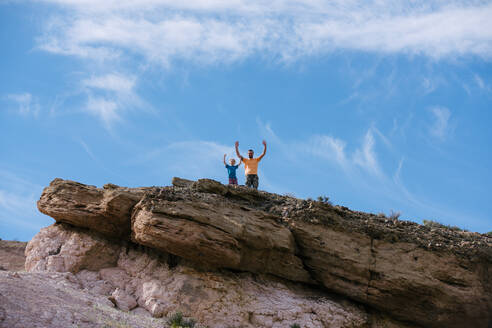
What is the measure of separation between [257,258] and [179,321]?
11.8 feet

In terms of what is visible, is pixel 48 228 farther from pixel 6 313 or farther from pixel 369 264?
pixel 369 264

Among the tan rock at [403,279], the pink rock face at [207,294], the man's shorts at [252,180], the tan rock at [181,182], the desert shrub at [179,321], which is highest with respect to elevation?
the man's shorts at [252,180]

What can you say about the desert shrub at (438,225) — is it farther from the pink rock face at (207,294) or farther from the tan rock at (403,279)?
the pink rock face at (207,294)

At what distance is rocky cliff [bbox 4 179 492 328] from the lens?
15750mm

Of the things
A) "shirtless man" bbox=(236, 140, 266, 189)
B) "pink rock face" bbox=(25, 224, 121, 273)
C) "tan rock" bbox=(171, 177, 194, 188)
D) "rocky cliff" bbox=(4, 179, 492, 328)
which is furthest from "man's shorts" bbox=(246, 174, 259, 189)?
"pink rock face" bbox=(25, 224, 121, 273)

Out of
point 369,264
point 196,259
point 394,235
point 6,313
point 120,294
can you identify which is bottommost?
point 6,313

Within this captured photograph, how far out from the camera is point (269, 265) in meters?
17.1

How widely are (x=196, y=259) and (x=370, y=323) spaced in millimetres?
6586

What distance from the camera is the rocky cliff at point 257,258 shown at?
15.8 metres

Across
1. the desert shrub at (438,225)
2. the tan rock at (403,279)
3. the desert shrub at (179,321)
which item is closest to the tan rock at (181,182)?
the tan rock at (403,279)

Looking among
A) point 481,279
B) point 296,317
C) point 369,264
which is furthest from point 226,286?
point 481,279

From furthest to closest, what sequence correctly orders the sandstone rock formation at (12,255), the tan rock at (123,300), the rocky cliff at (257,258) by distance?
the sandstone rock formation at (12,255)
the rocky cliff at (257,258)
the tan rock at (123,300)

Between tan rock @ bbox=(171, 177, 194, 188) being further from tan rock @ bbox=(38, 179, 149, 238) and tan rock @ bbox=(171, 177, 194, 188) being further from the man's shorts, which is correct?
the man's shorts

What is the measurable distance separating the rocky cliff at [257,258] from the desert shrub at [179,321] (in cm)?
68
